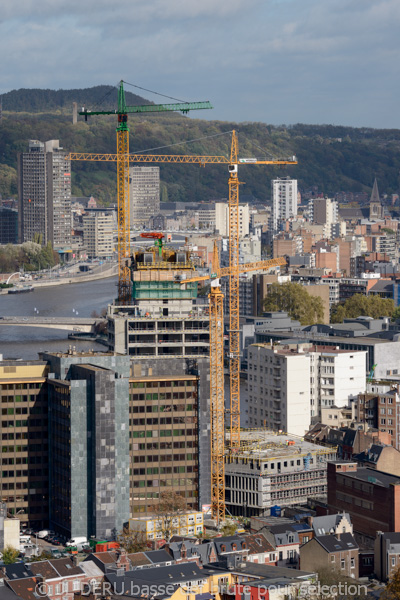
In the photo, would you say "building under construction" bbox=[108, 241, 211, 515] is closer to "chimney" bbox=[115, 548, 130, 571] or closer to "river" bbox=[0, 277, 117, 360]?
"chimney" bbox=[115, 548, 130, 571]

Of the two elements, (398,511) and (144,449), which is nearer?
(398,511)

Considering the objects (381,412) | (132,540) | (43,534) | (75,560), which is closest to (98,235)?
(381,412)

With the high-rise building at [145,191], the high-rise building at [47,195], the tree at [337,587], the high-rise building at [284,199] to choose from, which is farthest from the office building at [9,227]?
the tree at [337,587]

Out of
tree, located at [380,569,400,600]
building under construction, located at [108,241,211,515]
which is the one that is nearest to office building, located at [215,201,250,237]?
building under construction, located at [108,241,211,515]

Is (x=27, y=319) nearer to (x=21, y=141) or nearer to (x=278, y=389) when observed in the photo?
(x=278, y=389)

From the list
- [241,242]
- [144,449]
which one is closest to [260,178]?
[241,242]

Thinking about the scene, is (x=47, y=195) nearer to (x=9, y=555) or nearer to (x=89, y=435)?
(x=89, y=435)
